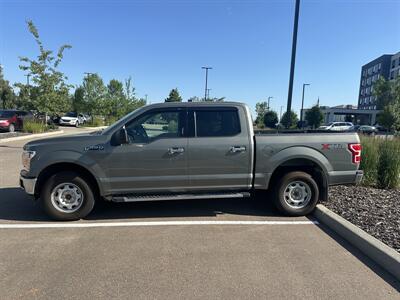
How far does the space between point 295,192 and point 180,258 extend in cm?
258

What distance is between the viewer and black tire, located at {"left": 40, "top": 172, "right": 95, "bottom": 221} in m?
5.07

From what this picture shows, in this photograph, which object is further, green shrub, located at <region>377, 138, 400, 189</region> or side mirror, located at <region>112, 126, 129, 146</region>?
green shrub, located at <region>377, 138, 400, 189</region>

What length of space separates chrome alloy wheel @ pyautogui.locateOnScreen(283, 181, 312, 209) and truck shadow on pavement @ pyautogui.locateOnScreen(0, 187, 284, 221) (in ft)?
1.06

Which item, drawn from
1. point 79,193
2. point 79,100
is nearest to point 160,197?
point 79,193

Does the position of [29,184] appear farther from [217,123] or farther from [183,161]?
[217,123]

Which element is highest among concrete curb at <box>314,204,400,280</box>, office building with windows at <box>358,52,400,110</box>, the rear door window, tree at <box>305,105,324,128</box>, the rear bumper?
office building with windows at <box>358,52,400,110</box>

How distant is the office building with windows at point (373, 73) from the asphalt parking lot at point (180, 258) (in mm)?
79696

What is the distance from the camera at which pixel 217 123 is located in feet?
17.6

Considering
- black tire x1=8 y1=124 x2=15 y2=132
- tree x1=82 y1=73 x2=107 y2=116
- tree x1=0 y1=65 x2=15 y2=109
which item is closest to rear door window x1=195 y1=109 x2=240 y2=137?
black tire x1=8 y1=124 x2=15 y2=132

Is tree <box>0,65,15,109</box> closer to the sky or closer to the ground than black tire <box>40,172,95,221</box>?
closer to the sky

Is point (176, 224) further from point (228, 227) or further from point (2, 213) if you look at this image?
point (2, 213)

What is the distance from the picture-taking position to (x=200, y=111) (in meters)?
5.36

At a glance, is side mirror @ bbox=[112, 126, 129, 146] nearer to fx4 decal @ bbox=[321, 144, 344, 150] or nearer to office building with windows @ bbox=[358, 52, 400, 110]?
fx4 decal @ bbox=[321, 144, 344, 150]

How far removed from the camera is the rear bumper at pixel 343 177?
557cm
